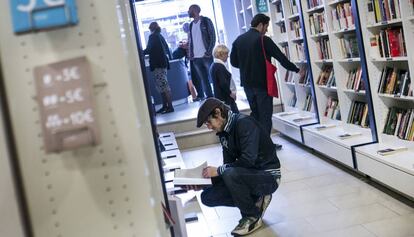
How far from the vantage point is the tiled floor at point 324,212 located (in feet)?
11.7

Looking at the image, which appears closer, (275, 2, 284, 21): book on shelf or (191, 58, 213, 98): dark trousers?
(275, 2, 284, 21): book on shelf

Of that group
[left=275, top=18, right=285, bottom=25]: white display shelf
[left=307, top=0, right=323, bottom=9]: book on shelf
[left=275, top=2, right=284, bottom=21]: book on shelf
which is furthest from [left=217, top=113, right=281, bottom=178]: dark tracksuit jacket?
[left=275, top=2, right=284, bottom=21]: book on shelf

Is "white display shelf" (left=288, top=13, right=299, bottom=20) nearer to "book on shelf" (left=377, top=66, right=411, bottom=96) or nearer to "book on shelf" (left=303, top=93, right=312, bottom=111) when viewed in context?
"book on shelf" (left=303, top=93, right=312, bottom=111)

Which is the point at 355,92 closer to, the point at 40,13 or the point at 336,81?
the point at 336,81

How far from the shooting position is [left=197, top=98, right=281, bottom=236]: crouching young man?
11.6 ft

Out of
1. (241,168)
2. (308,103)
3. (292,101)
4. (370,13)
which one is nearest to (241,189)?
(241,168)

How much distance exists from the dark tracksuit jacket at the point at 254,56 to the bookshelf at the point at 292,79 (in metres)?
0.67

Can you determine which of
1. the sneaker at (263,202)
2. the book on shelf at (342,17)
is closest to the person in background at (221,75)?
the book on shelf at (342,17)

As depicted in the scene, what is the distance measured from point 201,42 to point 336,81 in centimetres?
357

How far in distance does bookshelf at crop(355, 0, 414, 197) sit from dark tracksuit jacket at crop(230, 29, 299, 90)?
4.32 feet

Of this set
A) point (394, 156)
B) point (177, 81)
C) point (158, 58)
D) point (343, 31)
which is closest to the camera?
point (394, 156)

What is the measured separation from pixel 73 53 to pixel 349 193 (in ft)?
11.9

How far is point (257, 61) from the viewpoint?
571cm

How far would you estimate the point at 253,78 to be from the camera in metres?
5.75
